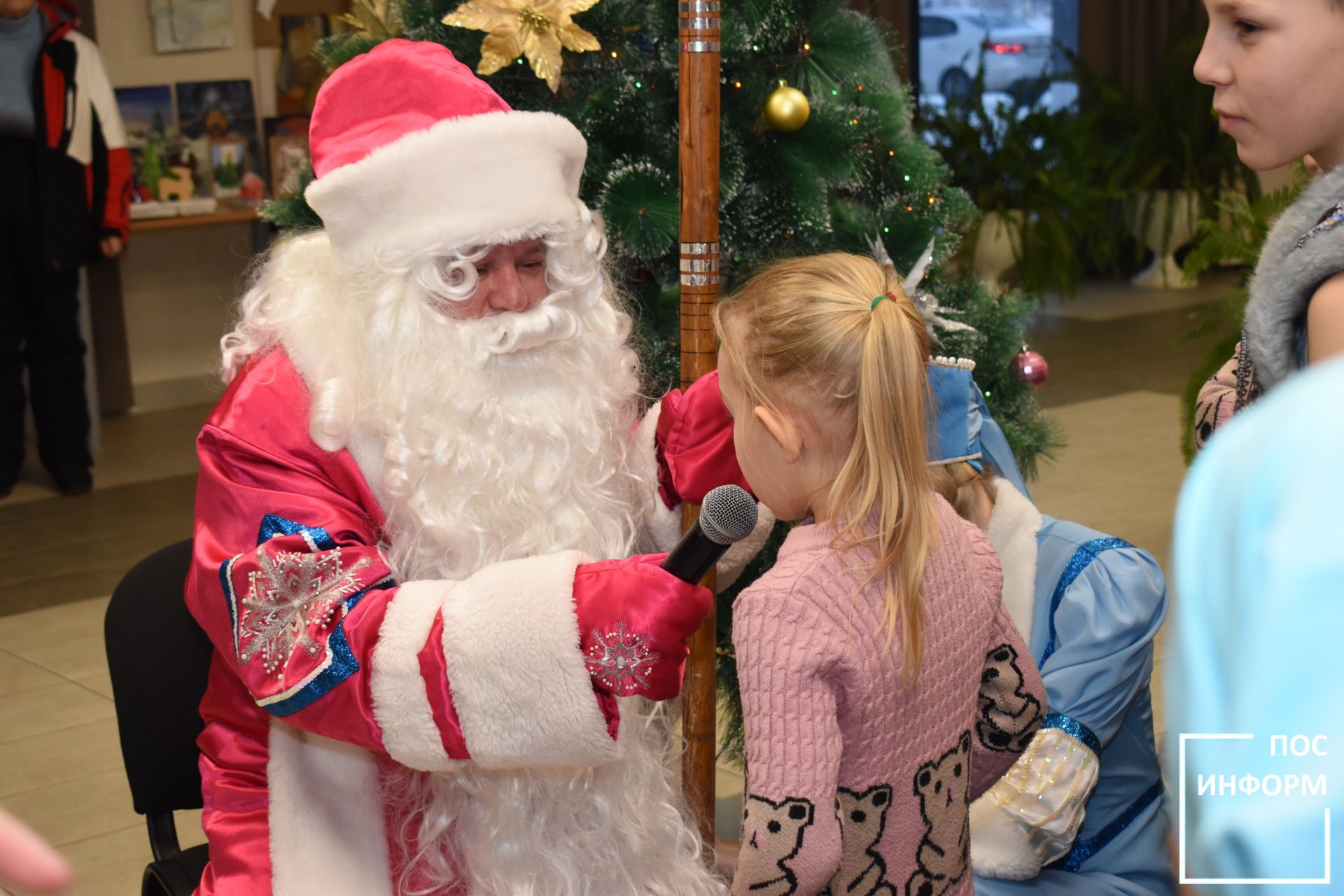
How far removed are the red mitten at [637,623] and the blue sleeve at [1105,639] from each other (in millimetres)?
777

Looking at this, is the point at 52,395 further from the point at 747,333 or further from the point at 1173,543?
the point at 1173,543

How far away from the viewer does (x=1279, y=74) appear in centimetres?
119

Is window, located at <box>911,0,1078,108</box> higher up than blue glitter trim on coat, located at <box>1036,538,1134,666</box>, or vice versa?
window, located at <box>911,0,1078,108</box>

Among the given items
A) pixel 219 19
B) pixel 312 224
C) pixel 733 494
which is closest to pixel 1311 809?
pixel 733 494

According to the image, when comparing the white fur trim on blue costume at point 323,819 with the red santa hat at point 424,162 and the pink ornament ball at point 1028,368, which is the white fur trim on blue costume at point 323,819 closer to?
the red santa hat at point 424,162

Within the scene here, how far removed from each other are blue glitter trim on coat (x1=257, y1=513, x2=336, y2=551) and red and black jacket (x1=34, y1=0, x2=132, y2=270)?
185 inches

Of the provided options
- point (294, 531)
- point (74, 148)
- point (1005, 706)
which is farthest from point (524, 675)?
point (74, 148)

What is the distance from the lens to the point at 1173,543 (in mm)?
471

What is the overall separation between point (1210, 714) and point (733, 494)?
816mm

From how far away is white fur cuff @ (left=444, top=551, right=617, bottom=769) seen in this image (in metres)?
1.61

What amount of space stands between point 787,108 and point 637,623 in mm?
1217

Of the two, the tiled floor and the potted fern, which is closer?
the tiled floor

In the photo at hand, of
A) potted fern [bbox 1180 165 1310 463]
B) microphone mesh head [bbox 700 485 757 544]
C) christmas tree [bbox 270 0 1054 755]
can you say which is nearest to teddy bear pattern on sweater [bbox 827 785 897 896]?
microphone mesh head [bbox 700 485 757 544]

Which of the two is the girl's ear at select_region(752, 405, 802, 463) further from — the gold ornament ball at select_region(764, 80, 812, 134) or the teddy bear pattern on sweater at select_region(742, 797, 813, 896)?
the gold ornament ball at select_region(764, 80, 812, 134)
